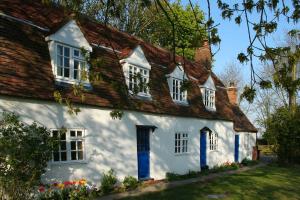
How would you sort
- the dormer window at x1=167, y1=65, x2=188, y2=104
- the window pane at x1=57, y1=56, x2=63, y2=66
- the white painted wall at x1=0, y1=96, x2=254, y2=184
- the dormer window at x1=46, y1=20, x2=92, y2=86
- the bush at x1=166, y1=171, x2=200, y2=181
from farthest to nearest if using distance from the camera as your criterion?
the dormer window at x1=167, y1=65, x2=188, y2=104, the bush at x1=166, y1=171, x2=200, y2=181, the window pane at x1=57, y1=56, x2=63, y2=66, the dormer window at x1=46, y1=20, x2=92, y2=86, the white painted wall at x1=0, y1=96, x2=254, y2=184

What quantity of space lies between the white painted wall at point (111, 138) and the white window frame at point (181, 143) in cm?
25

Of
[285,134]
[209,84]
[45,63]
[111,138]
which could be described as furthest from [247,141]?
[45,63]

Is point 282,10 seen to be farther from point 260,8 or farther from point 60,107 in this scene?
point 60,107

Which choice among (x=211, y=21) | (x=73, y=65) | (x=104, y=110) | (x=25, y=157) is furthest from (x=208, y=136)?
(x=211, y=21)

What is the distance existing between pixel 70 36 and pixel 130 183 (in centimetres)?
633

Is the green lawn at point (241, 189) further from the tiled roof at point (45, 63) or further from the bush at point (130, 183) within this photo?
the tiled roof at point (45, 63)

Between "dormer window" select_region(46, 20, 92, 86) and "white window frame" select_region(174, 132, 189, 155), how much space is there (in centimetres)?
734

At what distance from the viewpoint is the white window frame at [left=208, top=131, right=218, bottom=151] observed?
23922 millimetres

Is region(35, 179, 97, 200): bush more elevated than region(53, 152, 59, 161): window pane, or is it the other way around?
region(53, 152, 59, 161): window pane

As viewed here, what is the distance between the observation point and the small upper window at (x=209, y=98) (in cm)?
2395

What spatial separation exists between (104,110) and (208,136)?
10.5 metres

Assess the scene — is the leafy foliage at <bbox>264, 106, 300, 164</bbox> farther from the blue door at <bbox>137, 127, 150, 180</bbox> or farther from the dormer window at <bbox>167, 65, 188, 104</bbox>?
the blue door at <bbox>137, 127, 150, 180</bbox>

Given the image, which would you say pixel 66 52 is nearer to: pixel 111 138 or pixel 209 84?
pixel 111 138

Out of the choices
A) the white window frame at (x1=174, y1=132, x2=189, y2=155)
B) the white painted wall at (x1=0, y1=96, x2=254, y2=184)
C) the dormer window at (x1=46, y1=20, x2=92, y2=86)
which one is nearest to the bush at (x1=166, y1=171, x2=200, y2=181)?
the white painted wall at (x1=0, y1=96, x2=254, y2=184)
